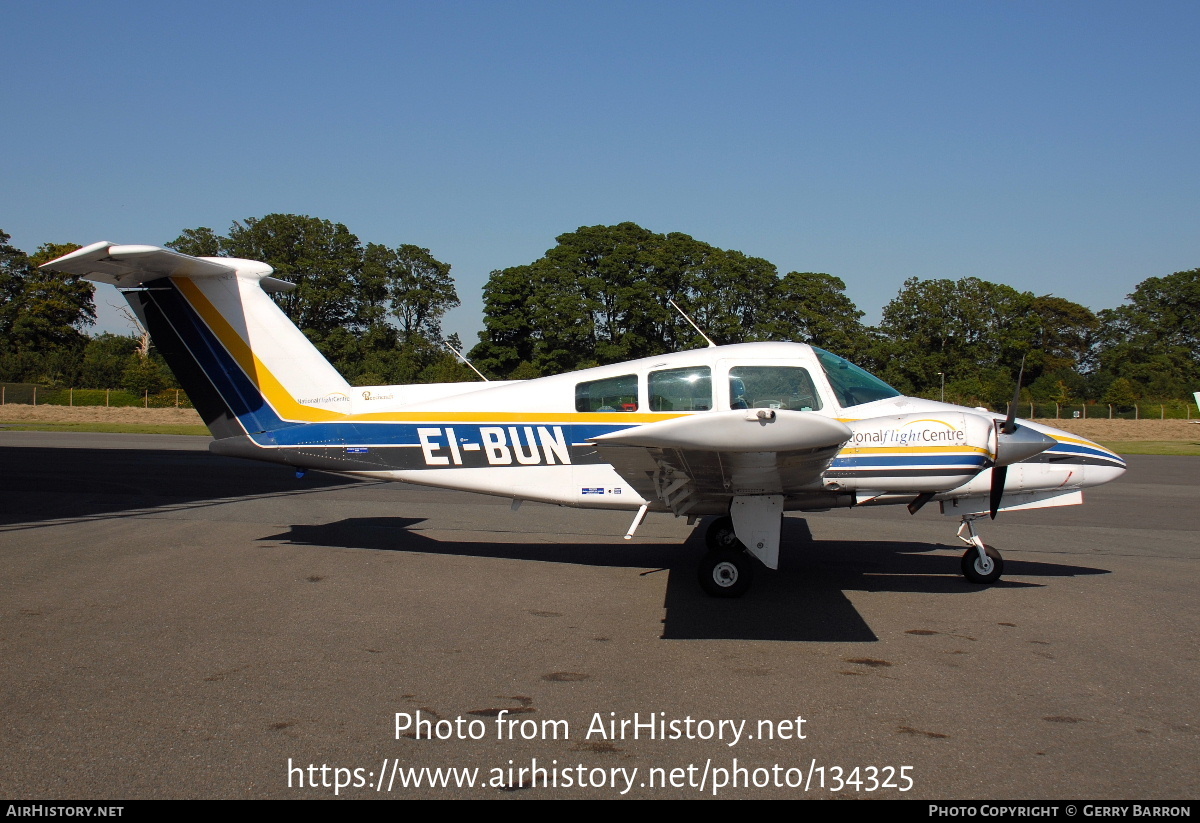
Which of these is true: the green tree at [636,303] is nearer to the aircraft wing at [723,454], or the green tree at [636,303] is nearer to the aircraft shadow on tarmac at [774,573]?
the aircraft shadow on tarmac at [774,573]

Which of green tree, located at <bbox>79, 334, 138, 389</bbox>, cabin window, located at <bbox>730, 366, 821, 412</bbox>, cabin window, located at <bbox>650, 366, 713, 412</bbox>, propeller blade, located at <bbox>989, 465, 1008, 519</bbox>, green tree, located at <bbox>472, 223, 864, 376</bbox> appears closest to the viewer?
propeller blade, located at <bbox>989, 465, 1008, 519</bbox>

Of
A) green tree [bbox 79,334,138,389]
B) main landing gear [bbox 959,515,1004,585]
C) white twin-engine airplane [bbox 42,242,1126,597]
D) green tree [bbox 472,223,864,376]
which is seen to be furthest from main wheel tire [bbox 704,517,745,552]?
green tree [bbox 79,334,138,389]

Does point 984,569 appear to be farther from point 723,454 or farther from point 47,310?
point 47,310

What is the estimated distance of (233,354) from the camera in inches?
334

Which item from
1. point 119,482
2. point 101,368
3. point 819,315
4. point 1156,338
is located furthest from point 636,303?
point 1156,338

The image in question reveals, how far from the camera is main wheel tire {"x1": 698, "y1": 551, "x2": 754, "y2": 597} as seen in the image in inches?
267

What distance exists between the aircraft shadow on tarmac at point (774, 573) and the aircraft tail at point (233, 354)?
172 cm

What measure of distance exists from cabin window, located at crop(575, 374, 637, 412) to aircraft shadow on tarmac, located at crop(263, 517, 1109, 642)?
69.2 inches

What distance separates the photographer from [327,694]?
4.50 metres

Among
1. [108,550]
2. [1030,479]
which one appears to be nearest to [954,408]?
[1030,479]

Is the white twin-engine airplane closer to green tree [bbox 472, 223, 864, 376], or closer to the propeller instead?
the propeller

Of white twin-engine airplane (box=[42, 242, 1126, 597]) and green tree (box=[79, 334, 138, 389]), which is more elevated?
green tree (box=[79, 334, 138, 389])

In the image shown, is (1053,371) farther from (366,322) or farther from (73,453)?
(73,453)

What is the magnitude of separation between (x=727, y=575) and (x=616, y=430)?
1.74 m
